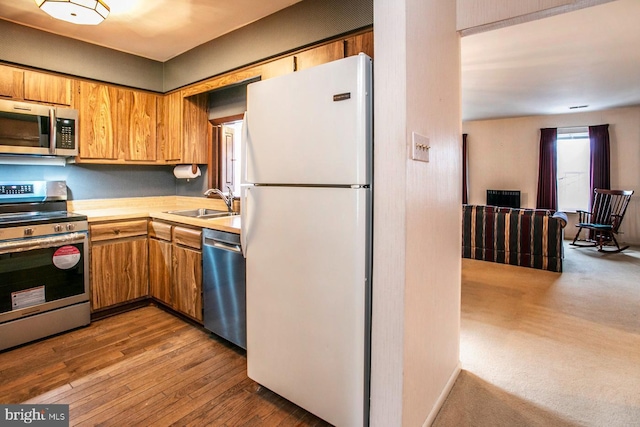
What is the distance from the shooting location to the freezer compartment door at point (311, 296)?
1.49 m

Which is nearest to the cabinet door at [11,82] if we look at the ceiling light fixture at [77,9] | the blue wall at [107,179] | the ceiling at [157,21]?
the ceiling at [157,21]

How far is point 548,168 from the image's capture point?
23.1 ft

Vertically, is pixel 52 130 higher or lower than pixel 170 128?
lower

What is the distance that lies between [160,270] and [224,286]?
1.03 metres

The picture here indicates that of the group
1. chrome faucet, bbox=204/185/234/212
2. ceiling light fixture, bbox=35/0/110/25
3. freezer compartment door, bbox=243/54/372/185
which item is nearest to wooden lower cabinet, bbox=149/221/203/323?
chrome faucet, bbox=204/185/234/212

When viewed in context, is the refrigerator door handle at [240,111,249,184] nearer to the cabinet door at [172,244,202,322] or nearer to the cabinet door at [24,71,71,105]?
the cabinet door at [172,244,202,322]

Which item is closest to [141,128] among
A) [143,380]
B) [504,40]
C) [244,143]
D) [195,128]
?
[195,128]

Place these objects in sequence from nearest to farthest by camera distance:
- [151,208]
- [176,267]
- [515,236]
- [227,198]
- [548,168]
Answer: [176,267] < [227,198] < [151,208] < [515,236] < [548,168]

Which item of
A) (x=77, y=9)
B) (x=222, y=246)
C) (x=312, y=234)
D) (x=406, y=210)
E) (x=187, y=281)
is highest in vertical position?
(x=77, y=9)

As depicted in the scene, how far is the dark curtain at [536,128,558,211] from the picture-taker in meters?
6.99

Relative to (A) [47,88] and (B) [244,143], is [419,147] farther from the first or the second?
(A) [47,88]

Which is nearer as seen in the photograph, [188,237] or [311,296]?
[311,296]

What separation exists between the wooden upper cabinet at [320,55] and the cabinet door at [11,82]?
2214mm

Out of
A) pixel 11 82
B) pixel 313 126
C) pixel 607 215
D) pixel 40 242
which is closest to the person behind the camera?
pixel 313 126
